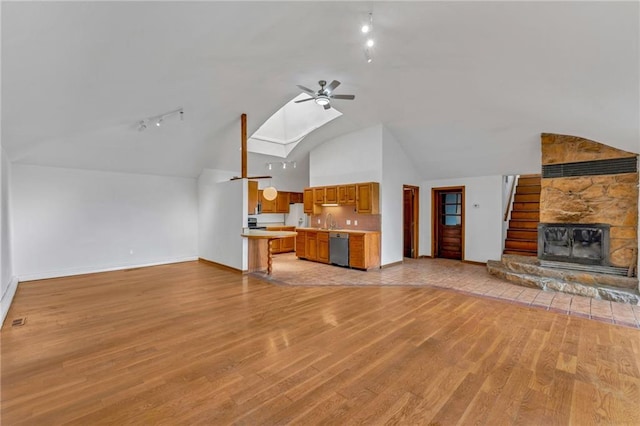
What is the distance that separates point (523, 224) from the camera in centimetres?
745

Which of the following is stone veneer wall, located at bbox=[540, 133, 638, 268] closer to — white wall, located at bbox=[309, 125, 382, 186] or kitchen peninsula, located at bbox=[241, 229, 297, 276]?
white wall, located at bbox=[309, 125, 382, 186]

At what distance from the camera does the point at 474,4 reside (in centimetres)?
294

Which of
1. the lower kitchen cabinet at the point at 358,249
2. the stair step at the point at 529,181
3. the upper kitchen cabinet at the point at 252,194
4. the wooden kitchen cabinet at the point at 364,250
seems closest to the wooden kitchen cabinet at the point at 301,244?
the lower kitchen cabinet at the point at 358,249

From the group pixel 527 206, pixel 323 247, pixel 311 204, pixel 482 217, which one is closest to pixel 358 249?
pixel 323 247

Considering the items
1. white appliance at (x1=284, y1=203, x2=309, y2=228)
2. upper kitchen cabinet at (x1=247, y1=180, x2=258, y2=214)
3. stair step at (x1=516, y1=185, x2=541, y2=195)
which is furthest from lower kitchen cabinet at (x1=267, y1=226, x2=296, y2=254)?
stair step at (x1=516, y1=185, x2=541, y2=195)

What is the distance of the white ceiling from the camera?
290 centimetres

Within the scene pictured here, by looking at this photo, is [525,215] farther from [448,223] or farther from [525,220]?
[448,223]

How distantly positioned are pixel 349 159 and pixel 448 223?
11.7 ft

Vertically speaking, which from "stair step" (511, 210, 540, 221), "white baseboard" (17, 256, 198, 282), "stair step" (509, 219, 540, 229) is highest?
"stair step" (511, 210, 540, 221)

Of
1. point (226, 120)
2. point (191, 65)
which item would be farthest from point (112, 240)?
point (191, 65)

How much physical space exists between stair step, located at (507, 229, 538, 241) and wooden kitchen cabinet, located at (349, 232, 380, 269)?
3.58 m

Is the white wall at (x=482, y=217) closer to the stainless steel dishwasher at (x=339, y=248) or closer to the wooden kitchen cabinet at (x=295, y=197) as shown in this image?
the stainless steel dishwasher at (x=339, y=248)

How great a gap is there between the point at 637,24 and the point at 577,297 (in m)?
3.90

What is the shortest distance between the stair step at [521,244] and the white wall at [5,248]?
375 inches
